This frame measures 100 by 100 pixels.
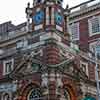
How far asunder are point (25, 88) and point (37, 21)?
27.0 feet

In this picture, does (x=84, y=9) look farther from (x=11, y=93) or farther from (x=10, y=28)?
(x=11, y=93)

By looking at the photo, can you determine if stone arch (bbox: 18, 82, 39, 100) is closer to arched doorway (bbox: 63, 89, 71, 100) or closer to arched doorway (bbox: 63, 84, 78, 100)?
arched doorway (bbox: 63, 89, 71, 100)

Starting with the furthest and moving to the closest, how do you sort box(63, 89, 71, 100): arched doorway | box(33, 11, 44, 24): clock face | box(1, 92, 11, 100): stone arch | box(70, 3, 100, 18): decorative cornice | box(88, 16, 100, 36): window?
box(70, 3, 100, 18): decorative cornice
box(88, 16, 100, 36): window
box(1, 92, 11, 100): stone arch
box(33, 11, 44, 24): clock face
box(63, 89, 71, 100): arched doorway

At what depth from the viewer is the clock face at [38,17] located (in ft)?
141

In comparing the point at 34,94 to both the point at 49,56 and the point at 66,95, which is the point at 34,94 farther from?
the point at 49,56

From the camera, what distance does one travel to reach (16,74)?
4288cm

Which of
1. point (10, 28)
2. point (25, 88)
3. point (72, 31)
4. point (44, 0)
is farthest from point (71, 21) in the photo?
point (25, 88)

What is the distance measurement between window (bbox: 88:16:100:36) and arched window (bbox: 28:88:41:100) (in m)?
19.5

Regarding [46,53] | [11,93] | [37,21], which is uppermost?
[37,21]

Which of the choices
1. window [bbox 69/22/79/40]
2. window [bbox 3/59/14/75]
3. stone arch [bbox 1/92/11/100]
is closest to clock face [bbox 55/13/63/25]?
window [bbox 3/59/14/75]

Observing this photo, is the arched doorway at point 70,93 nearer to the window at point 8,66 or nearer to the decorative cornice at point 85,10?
the window at point 8,66

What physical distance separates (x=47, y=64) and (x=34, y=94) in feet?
14.2

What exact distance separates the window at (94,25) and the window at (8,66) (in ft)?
57.5

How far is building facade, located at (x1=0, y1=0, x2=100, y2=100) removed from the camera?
3966cm
